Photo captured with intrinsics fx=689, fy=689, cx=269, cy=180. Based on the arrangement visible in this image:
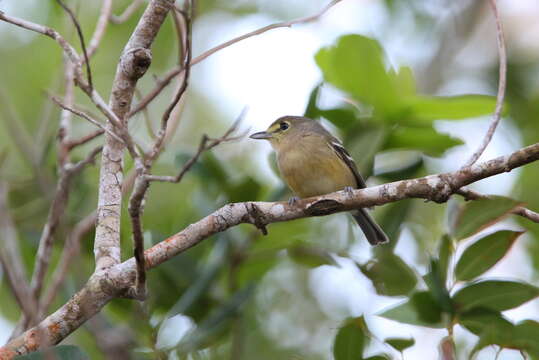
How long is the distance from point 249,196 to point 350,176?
1.03 metres

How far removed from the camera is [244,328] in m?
4.27

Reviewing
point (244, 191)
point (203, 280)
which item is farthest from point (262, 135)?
point (203, 280)

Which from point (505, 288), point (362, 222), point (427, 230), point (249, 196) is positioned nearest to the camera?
point (505, 288)

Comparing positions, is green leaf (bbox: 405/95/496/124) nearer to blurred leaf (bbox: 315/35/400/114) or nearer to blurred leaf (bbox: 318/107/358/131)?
blurred leaf (bbox: 315/35/400/114)

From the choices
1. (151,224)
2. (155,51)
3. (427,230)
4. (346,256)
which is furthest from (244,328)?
(155,51)

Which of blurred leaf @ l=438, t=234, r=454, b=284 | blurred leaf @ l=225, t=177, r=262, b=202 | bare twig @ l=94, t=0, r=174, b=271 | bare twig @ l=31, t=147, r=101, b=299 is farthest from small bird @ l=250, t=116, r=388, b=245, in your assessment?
bare twig @ l=94, t=0, r=174, b=271

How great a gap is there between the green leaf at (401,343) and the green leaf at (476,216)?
2.38ft

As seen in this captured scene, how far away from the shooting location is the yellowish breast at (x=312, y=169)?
5109 mm

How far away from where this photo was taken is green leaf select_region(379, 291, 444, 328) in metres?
3.45

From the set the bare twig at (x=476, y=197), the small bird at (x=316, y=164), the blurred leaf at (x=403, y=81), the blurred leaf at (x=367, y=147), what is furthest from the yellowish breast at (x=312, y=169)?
the bare twig at (x=476, y=197)

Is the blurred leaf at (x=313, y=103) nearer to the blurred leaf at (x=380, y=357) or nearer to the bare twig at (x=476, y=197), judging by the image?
the bare twig at (x=476, y=197)

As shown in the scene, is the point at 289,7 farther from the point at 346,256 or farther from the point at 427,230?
the point at 346,256

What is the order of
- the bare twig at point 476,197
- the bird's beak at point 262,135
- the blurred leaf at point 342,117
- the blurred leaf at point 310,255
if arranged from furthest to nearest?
the bird's beak at point 262,135
the blurred leaf at point 342,117
the blurred leaf at point 310,255
the bare twig at point 476,197

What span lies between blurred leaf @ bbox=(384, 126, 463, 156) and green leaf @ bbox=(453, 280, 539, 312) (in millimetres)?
1266
